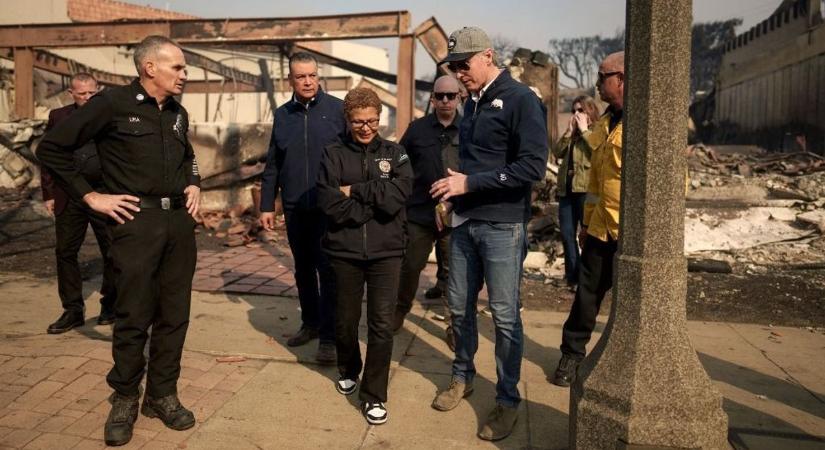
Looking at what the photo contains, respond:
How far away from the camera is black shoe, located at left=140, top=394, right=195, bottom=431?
3127 mm

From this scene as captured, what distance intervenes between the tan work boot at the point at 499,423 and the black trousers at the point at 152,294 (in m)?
1.67

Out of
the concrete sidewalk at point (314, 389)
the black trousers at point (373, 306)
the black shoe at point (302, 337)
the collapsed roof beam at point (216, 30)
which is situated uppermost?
the collapsed roof beam at point (216, 30)

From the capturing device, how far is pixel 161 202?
10.2 ft

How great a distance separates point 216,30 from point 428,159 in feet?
24.1

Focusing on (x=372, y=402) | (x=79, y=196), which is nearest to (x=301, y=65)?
(x=79, y=196)

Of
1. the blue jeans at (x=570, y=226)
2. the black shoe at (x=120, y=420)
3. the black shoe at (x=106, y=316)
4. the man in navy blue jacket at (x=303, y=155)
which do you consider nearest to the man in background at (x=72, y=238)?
the black shoe at (x=106, y=316)

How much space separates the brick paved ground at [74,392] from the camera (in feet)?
9.89

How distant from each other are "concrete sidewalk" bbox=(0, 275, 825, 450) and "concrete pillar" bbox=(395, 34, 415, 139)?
5.45 m

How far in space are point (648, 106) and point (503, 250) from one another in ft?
3.36

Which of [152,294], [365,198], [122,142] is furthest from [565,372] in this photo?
[122,142]

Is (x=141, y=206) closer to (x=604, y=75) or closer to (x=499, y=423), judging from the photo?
(x=499, y=423)

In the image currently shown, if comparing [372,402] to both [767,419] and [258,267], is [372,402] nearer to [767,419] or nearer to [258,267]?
[767,419]

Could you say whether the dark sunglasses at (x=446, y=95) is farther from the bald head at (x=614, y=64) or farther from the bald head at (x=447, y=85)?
the bald head at (x=614, y=64)

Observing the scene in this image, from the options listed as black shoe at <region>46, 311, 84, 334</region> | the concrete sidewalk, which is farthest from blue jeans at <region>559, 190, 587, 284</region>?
black shoe at <region>46, 311, 84, 334</region>
